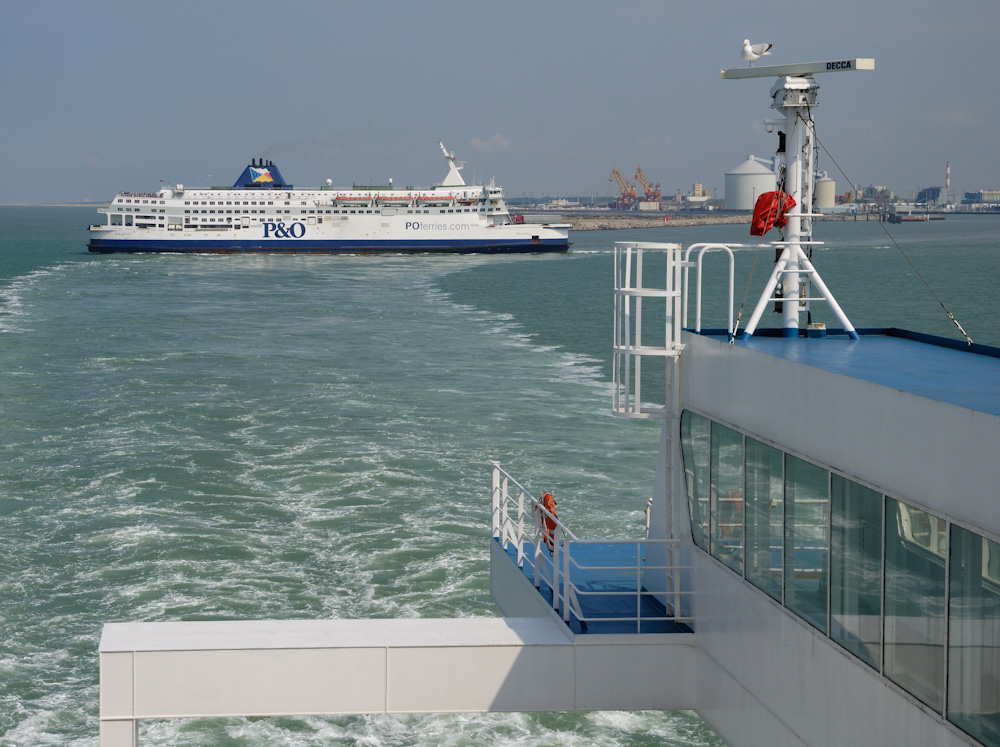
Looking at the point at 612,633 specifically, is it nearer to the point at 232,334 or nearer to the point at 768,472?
the point at 768,472

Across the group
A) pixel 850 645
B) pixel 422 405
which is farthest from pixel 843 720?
→ pixel 422 405

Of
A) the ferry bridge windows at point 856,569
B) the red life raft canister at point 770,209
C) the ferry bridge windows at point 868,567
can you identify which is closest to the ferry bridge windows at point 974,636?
the ferry bridge windows at point 868,567

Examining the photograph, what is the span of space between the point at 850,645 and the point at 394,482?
13.6 meters

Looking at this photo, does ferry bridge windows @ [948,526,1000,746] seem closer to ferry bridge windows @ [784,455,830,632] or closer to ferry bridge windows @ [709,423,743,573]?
ferry bridge windows @ [784,455,830,632]

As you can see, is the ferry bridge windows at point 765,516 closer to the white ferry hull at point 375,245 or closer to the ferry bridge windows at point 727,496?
the ferry bridge windows at point 727,496

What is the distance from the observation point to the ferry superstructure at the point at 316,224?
9656 cm

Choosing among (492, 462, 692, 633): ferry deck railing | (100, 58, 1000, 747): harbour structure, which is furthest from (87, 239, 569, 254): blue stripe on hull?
(100, 58, 1000, 747): harbour structure

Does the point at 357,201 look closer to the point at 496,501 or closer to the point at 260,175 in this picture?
the point at 260,175

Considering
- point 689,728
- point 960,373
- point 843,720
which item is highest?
point 960,373

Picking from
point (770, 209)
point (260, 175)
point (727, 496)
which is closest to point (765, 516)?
point (727, 496)

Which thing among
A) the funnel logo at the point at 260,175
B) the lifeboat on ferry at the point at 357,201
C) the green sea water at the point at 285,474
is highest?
the funnel logo at the point at 260,175

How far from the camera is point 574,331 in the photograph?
141 ft

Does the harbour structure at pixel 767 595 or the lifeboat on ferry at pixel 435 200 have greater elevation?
the lifeboat on ferry at pixel 435 200

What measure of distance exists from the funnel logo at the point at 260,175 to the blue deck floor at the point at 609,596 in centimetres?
9825
